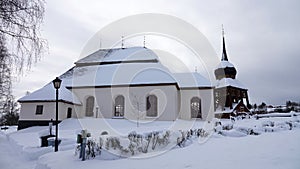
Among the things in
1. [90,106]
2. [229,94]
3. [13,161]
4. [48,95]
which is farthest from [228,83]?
[13,161]

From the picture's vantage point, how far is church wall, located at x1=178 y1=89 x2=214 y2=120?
28.9m

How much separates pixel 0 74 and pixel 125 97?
21.3 metres

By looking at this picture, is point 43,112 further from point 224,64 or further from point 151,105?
point 224,64

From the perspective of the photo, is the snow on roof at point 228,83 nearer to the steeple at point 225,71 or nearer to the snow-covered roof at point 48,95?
the steeple at point 225,71

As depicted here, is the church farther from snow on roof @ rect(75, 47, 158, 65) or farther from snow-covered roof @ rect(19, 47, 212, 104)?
snow on roof @ rect(75, 47, 158, 65)

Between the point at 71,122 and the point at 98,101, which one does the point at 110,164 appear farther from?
the point at 98,101

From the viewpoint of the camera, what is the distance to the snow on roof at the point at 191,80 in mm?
29506

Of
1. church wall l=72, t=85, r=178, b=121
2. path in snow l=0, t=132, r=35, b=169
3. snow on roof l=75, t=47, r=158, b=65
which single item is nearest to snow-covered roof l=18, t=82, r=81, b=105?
church wall l=72, t=85, r=178, b=121

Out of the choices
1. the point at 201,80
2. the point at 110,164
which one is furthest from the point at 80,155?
the point at 201,80

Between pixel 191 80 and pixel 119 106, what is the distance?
33.1 ft

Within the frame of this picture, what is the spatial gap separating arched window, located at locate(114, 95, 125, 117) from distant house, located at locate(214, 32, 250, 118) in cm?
1386

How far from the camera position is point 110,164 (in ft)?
21.1

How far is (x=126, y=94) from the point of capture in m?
27.6

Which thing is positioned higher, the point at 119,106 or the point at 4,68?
the point at 4,68
